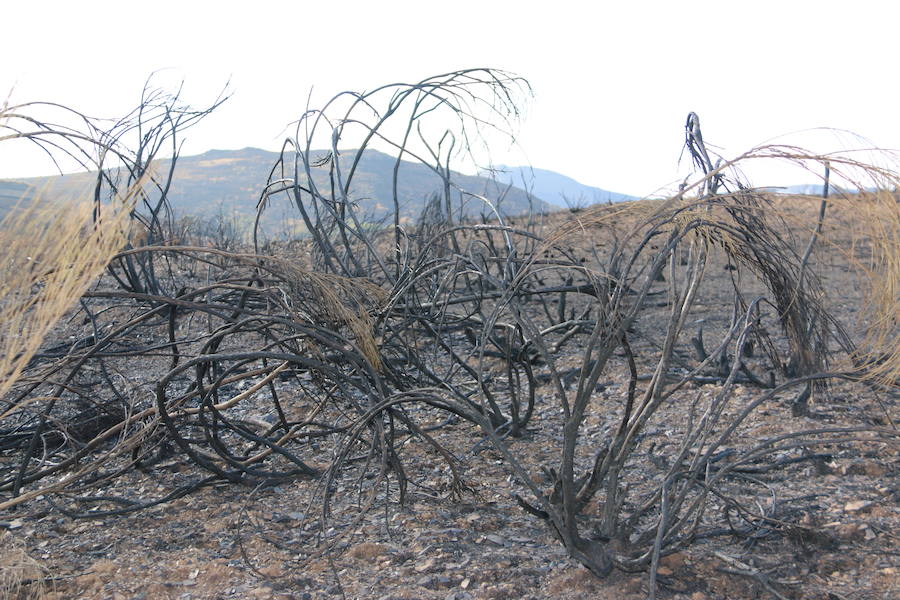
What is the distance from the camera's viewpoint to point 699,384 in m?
4.71

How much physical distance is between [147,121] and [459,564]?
4.18m

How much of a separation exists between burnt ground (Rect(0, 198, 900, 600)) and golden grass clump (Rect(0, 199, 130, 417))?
104 centimetres

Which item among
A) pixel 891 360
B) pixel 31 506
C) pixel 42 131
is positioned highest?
pixel 42 131

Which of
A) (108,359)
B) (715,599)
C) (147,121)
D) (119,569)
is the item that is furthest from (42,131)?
(715,599)

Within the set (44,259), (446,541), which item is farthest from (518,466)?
(44,259)

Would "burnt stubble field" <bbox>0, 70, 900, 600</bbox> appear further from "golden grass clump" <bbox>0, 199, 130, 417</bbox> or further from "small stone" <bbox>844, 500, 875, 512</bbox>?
"golden grass clump" <bbox>0, 199, 130, 417</bbox>

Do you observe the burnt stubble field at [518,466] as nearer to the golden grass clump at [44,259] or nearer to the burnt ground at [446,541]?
the burnt ground at [446,541]

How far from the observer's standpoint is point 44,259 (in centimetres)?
194

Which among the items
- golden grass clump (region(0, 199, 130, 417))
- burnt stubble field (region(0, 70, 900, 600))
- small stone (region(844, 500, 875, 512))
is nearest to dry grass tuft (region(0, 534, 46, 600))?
burnt stubble field (region(0, 70, 900, 600))

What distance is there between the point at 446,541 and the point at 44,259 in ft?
5.61

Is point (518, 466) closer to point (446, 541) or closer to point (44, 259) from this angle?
point (446, 541)

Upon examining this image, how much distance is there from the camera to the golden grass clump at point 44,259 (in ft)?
5.89

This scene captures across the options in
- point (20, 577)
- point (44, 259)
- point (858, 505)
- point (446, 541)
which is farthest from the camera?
point (858, 505)

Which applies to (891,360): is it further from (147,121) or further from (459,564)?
(147,121)
